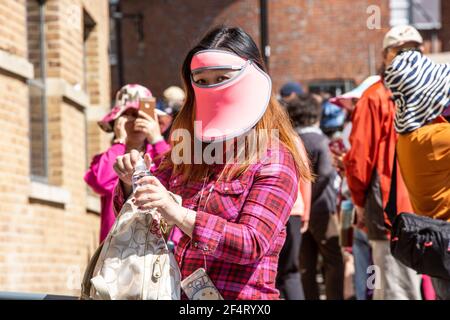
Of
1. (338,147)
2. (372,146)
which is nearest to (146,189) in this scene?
(372,146)

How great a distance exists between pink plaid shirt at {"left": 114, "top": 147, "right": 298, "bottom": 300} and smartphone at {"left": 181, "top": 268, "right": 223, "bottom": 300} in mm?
24

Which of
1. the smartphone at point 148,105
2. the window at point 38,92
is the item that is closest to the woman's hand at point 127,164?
→ the smartphone at point 148,105

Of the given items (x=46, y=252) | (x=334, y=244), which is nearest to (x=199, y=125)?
(x=334, y=244)

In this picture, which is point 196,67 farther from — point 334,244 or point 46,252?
point 46,252

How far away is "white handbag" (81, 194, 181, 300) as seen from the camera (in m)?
2.97

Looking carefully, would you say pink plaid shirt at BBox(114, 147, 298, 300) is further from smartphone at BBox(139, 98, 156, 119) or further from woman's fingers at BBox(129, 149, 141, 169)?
smartphone at BBox(139, 98, 156, 119)

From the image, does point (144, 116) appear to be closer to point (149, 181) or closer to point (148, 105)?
point (148, 105)

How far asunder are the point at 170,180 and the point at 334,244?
4881 millimetres

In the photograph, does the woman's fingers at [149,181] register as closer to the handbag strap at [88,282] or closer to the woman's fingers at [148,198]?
the woman's fingers at [148,198]

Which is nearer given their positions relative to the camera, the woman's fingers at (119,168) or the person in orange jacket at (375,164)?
the woman's fingers at (119,168)

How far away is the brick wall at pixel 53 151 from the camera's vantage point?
8.47 m

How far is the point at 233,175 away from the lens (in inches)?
130

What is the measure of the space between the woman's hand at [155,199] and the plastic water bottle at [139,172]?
0.19ft

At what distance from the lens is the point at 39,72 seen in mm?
10531
